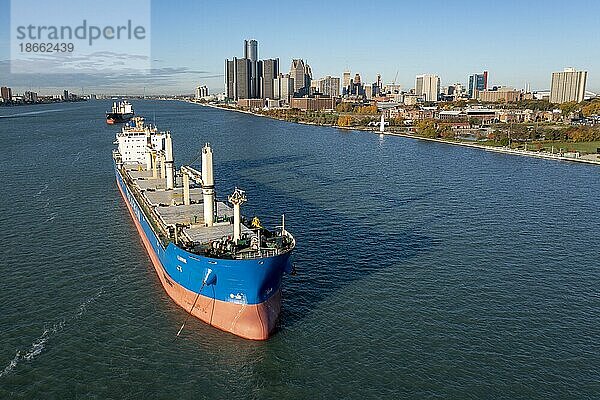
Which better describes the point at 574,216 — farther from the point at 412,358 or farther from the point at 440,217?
the point at 412,358

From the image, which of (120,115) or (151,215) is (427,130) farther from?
→ (151,215)

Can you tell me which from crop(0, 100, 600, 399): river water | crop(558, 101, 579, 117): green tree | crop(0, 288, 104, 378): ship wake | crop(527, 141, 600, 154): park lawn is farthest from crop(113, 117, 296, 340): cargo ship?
crop(558, 101, 579, 117): green tree

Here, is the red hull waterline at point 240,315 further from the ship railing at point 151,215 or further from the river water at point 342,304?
the ship railing at point 151,215

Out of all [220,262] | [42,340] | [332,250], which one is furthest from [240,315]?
[332,250]

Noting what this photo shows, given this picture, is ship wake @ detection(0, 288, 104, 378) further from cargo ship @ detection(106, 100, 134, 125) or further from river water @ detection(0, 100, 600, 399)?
cargo ship @ detection(106, 100, 134, 125)

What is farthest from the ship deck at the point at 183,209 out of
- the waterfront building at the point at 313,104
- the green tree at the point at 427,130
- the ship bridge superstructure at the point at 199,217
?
the waterfront building at the point at 313,104

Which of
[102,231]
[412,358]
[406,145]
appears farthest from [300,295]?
[406,145]
